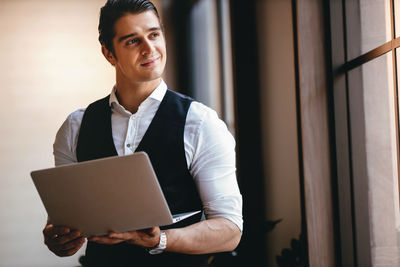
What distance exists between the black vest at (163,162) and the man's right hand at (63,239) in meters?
0.13

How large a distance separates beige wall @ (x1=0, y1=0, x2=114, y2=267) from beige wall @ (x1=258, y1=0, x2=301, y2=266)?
5.64ft

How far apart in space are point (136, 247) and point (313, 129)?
108 centimetres

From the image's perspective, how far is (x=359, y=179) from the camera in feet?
6.98

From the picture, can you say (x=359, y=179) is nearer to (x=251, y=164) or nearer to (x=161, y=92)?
(x=161, y=92)

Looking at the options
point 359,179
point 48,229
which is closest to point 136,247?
point 48,229

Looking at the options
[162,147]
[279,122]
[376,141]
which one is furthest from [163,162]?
[279,122]

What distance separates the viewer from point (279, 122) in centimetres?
319

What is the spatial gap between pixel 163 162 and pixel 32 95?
316 cm

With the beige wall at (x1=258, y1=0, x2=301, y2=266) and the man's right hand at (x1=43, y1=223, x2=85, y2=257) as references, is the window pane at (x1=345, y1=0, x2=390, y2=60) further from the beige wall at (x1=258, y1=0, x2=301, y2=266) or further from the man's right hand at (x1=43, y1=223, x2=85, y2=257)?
the man's right hand at (x1=43, y1=223, x2=85, y2=257)

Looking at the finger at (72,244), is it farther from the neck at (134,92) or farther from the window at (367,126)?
the window at (367,126)

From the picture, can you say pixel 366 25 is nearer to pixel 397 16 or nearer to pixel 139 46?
pixel 397 16

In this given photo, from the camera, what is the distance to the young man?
56.5 inches

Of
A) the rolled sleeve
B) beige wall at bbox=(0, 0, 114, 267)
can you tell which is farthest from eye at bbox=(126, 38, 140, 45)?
beige wall at bbox=(0, 0, 114, 267)

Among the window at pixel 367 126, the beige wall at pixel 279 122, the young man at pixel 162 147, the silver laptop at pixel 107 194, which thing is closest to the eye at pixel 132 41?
the young man at pixel 162 147
